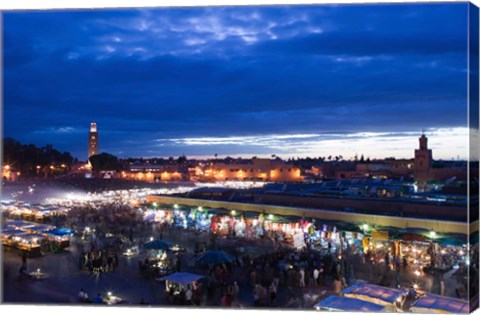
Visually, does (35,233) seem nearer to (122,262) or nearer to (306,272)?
(122,262)

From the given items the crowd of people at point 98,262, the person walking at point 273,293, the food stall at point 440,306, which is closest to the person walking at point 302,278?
the person walking at point 273,293

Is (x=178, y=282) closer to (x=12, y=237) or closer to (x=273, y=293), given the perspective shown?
(x=273, y=293)

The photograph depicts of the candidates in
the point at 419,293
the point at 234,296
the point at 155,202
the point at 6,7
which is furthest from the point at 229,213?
the point at 6,7

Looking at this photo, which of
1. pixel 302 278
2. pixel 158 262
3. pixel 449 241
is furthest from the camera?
pixel 158 262

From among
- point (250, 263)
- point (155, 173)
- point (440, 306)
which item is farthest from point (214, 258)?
point (155, 173)

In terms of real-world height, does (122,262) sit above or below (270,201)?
below

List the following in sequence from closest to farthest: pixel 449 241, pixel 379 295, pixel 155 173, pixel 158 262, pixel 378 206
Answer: pixel 379 295 → pixel 449 241 → pixel 158 262 → pixel 378 206 → pixel 155 173
